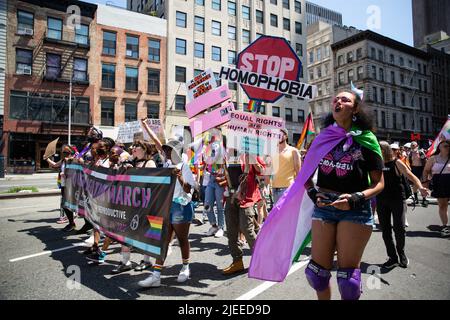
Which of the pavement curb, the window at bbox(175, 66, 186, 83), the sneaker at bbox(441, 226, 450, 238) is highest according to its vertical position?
the window at bbox(175, 66, 186, 83)

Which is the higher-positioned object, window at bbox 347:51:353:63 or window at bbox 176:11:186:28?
window at bbox 347:51:353:63

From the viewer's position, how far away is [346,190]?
8.47 feet

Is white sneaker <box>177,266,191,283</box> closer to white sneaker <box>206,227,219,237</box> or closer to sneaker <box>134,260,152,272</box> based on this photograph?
sneaker <box>134,260,152,272</box>

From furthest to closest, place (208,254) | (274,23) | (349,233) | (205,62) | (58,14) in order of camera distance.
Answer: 1. (274,23)
2. (205,62)
3. (58,14)
4. (208,254)
5. (349,233)

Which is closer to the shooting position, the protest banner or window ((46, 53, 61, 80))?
the protest banner

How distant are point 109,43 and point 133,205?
3127 centimetres

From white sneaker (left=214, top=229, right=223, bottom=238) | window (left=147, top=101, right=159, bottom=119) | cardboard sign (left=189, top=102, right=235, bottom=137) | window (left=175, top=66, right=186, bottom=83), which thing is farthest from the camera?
window (left=175, top=66, right=186, bottom=83)

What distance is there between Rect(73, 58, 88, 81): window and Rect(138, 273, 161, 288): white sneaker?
3024cm

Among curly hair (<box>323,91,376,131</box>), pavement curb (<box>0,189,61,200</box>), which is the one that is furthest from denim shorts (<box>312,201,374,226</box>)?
pavement curb (<box>0,189,61,200</box>)

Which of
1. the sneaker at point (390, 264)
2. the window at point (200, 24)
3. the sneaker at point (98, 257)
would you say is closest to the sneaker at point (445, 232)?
the sneaker at point (390, 264)

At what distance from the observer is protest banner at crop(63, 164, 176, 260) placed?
3832 mm
